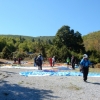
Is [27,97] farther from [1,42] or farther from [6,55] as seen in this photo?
[1,42]

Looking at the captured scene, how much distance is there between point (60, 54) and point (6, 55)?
25.7 m

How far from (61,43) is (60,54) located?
14.2 meters

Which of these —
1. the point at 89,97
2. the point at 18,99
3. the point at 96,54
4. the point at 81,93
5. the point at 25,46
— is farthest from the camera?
the point at 25,46

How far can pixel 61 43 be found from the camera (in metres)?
83.6

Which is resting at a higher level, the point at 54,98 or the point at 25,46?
the point at 25,46

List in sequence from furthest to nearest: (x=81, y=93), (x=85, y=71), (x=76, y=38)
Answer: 1. (x=76, y=38)
2. (x=85, y=71)
3. (x=81, y=93)

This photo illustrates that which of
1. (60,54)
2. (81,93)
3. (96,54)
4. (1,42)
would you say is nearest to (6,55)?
(60,54)

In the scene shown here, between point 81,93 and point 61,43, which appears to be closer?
point 81,93

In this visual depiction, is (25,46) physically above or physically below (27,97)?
above

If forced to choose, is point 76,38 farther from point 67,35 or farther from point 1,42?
point 1,42

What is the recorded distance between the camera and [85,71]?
17.6 metres

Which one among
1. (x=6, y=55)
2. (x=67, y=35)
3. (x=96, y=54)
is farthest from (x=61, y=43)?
(x=6, y=55)

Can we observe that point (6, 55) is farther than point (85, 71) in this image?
Yes

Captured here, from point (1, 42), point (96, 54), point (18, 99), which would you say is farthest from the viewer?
point (1, 42)
